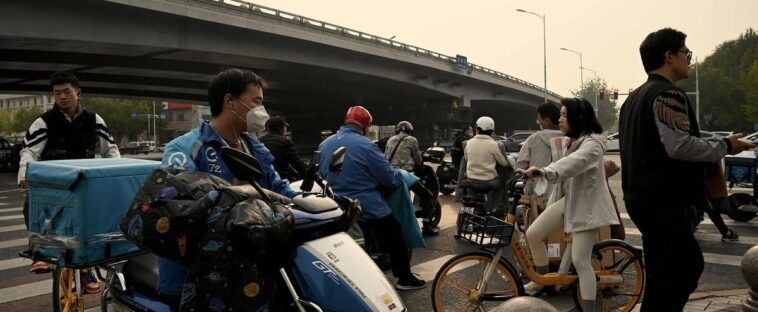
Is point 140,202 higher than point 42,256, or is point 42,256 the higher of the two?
point 140,202

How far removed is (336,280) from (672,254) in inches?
76.7

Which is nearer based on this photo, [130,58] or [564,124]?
[564,124]

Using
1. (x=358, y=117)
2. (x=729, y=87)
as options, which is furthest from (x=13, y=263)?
(x=729, y=87)

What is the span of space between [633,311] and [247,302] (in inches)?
142

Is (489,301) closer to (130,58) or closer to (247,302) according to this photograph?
(247,302)

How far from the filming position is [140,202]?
6.71 feet

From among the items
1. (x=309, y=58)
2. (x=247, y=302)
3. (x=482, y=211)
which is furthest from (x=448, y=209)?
(x=309, y=58)

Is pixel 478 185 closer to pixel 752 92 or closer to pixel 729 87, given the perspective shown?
pixel 752 92

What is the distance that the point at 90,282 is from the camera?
14.5ft

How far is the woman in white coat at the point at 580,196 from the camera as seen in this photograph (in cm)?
399

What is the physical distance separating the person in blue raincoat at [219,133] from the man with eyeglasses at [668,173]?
202 centimetres

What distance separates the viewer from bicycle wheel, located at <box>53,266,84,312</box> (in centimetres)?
365

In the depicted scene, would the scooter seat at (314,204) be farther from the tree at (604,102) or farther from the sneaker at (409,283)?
the tree at (604,102)

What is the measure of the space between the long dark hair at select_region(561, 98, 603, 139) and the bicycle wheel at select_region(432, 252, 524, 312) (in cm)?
114
